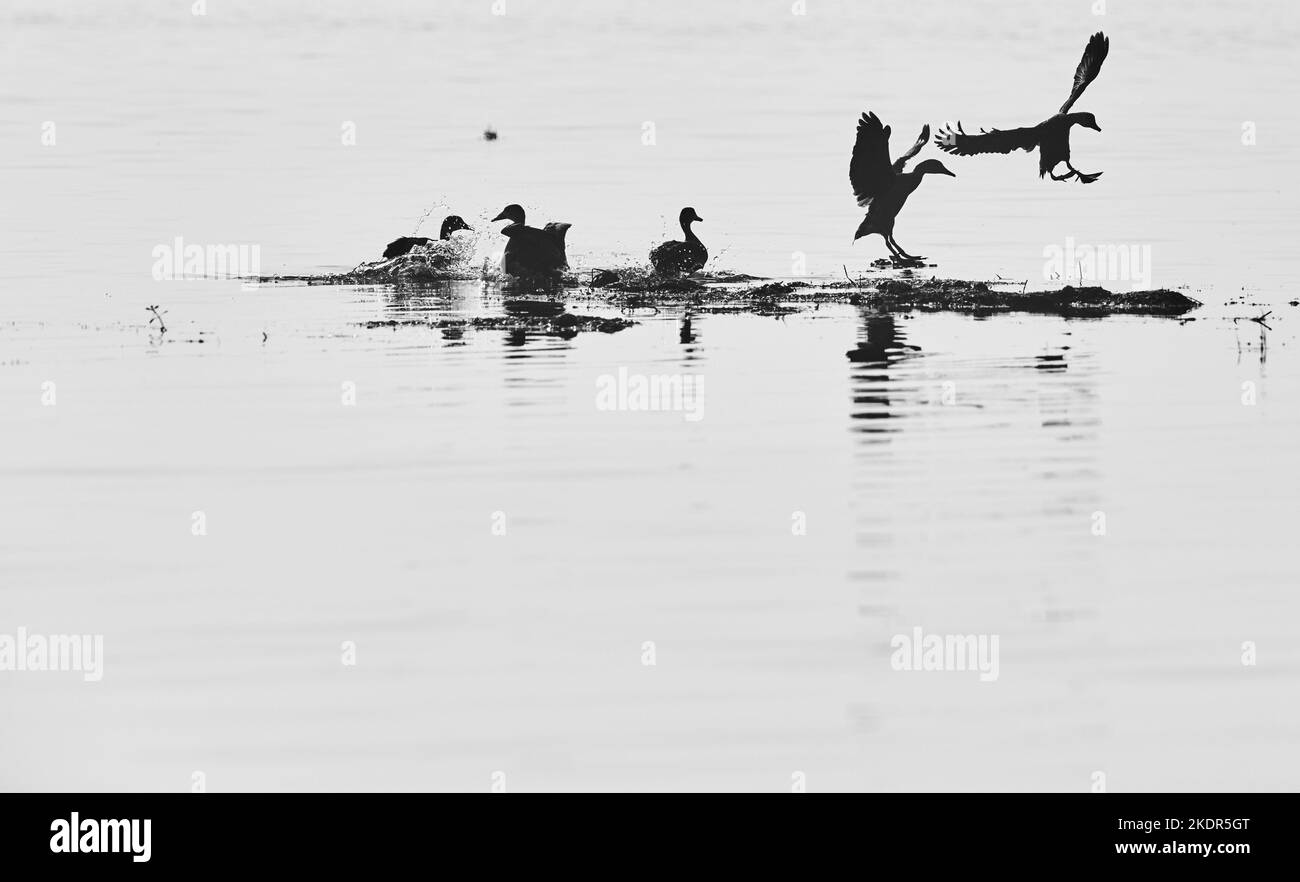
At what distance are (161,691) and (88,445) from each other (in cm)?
525

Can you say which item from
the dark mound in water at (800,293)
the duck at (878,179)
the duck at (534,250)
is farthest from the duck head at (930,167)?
the duck at (534,250)

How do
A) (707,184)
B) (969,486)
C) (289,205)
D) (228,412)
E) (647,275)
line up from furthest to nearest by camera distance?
1. (707,184)
2. (289,205)
3. (647,275)
4. (228,412)
5. (969,486)

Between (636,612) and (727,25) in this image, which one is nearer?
(636,612)

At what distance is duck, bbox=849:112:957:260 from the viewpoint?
2303cm

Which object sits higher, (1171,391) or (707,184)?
(707,184)

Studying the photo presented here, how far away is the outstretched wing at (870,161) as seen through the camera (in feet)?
75.4

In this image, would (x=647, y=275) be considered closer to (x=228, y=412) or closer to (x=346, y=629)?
(x=228, y=412)

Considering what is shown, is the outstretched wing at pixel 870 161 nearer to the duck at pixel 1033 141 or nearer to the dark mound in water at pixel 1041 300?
the duck at pixel 1033 141

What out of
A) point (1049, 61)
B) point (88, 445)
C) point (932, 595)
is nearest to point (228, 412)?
point (88, 445)

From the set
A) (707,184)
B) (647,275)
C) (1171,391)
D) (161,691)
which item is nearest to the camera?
(161,691)

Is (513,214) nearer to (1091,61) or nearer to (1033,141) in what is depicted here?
(1033,141)

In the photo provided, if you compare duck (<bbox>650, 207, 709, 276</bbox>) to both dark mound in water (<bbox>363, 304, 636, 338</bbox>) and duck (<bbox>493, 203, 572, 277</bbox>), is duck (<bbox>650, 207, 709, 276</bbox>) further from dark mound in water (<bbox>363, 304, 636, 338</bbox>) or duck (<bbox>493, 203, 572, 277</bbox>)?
dark mound in water (<bbox>363, 304, 636, 338</bbox>)

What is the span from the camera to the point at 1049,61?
5950cm
